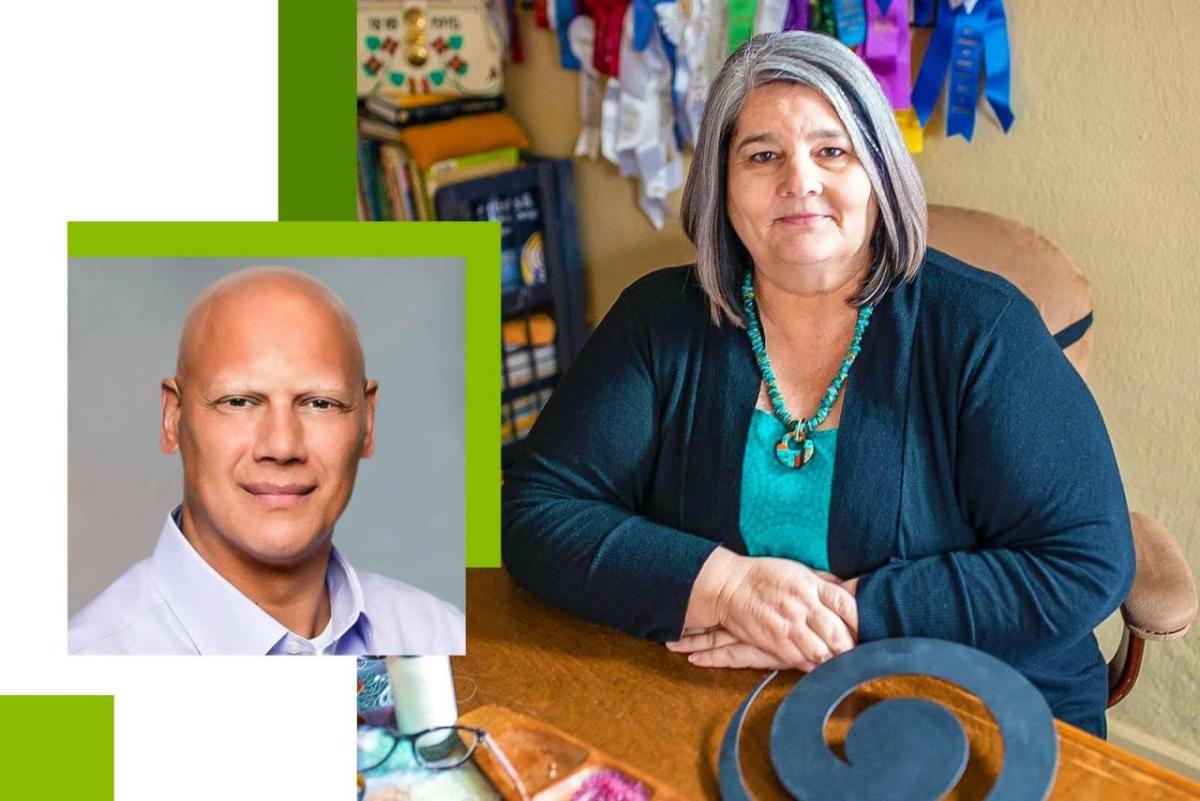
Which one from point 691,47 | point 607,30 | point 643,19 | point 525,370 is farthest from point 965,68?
point 525,370

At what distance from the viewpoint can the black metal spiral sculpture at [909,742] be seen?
37.6 inches

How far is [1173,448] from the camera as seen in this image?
6.88 feet

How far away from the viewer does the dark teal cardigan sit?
48.6 inches

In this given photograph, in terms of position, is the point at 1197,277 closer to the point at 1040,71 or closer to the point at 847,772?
the point at 1040,71

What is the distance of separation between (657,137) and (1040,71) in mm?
909

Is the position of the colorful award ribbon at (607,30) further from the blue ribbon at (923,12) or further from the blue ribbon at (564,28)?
the blue ribbon at (923,12)

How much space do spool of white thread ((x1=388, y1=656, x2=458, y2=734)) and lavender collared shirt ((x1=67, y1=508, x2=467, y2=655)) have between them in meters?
0.19

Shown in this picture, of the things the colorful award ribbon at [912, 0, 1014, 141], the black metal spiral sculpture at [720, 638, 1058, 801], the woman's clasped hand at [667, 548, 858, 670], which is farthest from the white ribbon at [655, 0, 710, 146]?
the black metal spiral sculpture at [720, 638, 1058, 801]

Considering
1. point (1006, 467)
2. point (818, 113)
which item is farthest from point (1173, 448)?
point (818, 113)

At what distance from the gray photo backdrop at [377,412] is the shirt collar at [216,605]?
13mm

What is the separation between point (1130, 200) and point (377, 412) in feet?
5.22

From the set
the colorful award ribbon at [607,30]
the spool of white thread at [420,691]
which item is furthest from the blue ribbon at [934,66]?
the spool of white thread at [420,691]

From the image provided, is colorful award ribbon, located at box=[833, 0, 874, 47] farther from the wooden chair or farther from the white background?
the white background

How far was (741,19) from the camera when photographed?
96.3 inches
